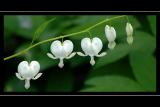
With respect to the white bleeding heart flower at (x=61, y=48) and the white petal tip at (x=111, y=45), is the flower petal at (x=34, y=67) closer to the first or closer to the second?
the white bleeding heart flower at (x=61, y=48)

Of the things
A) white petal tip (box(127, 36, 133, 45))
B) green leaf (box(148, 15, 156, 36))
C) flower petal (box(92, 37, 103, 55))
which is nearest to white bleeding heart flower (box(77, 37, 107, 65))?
flower petal (box(92, 37, 103, 55))

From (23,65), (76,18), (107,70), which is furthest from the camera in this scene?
(76,18)

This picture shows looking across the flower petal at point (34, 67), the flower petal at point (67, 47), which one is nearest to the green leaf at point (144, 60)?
Answer: the flower petal at point (67, 47)

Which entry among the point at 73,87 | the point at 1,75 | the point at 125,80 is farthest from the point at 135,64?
the point at 1,75

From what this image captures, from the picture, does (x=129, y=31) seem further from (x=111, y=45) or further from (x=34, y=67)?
(x=34, y=67)

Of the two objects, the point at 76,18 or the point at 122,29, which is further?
the point at 76,18

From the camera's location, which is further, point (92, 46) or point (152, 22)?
point (152, 22)

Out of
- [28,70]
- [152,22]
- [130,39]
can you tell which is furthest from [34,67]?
[152,22]

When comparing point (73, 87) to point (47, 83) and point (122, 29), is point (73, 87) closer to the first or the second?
point (47, 83)
